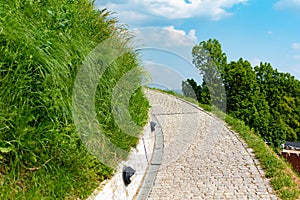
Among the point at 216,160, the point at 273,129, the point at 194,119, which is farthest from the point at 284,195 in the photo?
the point at 273,129

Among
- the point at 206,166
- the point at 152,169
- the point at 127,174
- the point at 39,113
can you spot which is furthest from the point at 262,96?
the point at 39,113

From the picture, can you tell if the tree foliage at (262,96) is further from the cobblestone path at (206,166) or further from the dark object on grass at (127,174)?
the dark object on grass at (127,174)

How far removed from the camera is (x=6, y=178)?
2.80 metres

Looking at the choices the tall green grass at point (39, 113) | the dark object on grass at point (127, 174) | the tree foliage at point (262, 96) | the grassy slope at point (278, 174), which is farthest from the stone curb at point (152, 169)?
the tree foliage at point (262, 96)

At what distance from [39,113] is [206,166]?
10.5ft

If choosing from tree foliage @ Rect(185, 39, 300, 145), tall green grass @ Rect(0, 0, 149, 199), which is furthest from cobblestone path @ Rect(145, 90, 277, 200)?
tree foliage @ Rect(185, 39, 300, 145)

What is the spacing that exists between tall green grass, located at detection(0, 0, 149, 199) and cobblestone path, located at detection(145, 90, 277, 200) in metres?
1.39

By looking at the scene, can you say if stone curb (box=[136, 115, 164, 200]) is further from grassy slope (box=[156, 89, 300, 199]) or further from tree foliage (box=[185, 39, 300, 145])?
tree foliage (box=[185, 39, 300, 145])

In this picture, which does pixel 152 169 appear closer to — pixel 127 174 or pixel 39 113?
pixel 127 174

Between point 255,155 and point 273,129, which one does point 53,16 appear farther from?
point 273,129

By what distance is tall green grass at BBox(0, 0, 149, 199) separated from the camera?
2.90m

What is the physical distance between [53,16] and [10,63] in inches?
48.4

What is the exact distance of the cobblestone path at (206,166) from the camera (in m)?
4.71

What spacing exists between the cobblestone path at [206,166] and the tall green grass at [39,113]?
139cm
